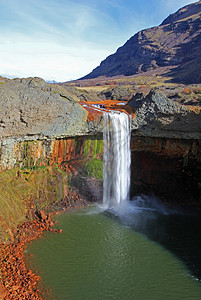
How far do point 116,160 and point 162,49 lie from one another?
104 meters

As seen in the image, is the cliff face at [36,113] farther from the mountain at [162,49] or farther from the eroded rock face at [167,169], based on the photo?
the mountain at [162,49]

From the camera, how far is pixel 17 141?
16281 millimetres

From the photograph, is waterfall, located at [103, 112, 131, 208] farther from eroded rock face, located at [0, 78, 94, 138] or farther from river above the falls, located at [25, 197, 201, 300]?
river above the falls, located at [25, 197, 201, 300]

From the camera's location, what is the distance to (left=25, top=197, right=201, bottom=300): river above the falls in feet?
34.9

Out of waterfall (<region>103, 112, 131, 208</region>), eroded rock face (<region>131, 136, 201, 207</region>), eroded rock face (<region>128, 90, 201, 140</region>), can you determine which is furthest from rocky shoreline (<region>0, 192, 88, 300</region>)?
eroded rock face (<region>128, 90, 201, 140</region>)

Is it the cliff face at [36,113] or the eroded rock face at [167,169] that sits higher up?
the cliff face at [36,113]

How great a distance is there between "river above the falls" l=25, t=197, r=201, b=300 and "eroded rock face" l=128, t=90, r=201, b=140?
7.17 m

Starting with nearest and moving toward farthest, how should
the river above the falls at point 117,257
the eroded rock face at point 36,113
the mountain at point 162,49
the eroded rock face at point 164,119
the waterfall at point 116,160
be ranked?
the river above the falls at point 117,257 → the eroded rock face at point 36,113 → the eroded rock face at point 164,119 → the waterfall at point 116,160 → the mountain at point 162,49

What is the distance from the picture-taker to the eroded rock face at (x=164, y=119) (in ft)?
62.8

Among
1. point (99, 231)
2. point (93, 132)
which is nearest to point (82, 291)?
point (99, 231)

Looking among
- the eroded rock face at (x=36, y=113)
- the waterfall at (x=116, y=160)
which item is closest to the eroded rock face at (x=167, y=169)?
the waterfall at (x=116, y=160)

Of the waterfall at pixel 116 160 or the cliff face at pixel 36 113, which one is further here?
the waterfall at pixel 116 160

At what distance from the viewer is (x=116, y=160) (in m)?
20.2

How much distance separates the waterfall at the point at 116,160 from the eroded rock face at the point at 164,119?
1374mm
